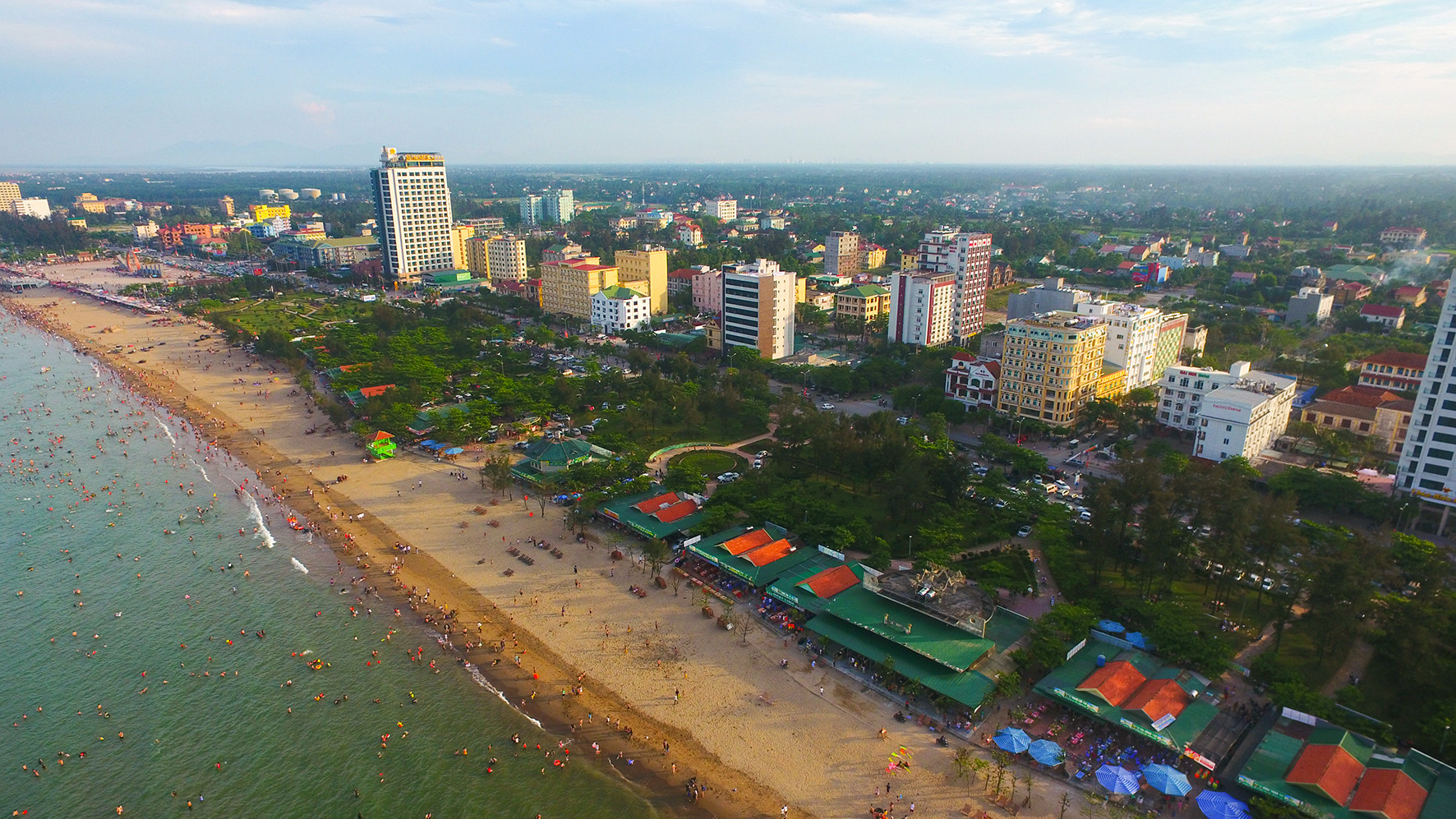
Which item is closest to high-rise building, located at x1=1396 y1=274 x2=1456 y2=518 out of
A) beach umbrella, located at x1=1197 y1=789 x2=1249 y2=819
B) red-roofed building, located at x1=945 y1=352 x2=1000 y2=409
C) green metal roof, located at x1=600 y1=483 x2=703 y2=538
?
red-roofed building, located at x1=945 y1=352 x2=1000 y2=409

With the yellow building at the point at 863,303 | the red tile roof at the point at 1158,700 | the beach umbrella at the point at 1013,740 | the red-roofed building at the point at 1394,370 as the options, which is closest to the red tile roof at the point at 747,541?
the beach umbrella at the point at 1013,740

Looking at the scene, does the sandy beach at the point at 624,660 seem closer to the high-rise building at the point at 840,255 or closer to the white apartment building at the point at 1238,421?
the white apartment building at the point at 1238,421

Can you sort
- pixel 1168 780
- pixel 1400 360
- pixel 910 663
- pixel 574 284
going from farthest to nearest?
pixel 574 284 < pixel 1400 360 < pixel 910 663 < pixel 1168 780

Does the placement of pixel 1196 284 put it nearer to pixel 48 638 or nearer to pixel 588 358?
pixel 588 358

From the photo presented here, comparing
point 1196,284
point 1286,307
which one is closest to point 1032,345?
point 1286,307

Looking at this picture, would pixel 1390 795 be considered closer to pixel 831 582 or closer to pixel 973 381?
pixel 831 582

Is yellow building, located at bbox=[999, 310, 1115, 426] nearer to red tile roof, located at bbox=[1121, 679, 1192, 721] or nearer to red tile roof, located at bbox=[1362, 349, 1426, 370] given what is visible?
red tile roof, located at bbox=[1362, 349, 1426, 370]

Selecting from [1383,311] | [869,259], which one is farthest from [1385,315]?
[869,259]
